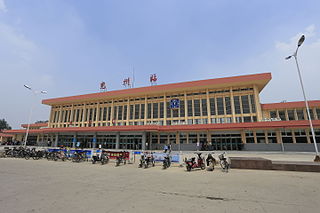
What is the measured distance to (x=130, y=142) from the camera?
30094 millimetres

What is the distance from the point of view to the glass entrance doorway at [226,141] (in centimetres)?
2617

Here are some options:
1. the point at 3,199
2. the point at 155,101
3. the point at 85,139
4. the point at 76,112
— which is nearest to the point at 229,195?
the point at 3,199

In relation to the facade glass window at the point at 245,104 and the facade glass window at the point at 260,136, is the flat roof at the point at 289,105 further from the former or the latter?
the facade glass window at the point at 260,136

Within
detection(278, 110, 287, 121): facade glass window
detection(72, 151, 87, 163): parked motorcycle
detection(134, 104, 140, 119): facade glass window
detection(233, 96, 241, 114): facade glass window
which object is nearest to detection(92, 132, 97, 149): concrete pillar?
detection(134, 104, 140, 119): facade glass window

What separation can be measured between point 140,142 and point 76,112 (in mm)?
23505

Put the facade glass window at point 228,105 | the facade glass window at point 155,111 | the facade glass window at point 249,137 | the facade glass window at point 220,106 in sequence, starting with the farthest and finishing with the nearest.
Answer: the facade glass window at point 155,111, the facade glass window at point 220,106, the facade glass window at point 228,105, the facade glass window at point 249,137

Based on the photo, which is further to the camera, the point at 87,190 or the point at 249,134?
the point at 249,134

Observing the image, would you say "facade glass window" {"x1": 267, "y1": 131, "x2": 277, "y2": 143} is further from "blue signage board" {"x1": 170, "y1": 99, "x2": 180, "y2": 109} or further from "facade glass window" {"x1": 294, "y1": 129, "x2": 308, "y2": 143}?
"blue signage board" {"x1": 170, "y1": 99, "x2": 180, "y2": 109}

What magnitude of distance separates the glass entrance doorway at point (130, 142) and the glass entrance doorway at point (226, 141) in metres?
13.6

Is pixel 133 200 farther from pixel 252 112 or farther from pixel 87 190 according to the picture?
pixel 252 112

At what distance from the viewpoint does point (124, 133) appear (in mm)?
30562

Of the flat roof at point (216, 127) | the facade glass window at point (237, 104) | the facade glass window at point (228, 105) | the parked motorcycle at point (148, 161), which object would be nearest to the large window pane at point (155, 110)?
the flat roof at point (216, 127)

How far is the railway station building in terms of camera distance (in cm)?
2483

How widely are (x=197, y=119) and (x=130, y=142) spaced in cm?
1417
